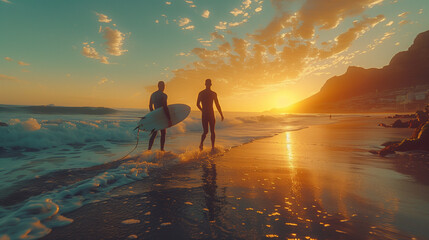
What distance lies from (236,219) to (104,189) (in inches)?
94.0

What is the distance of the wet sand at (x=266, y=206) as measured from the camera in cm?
189

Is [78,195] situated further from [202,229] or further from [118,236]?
[202,229]

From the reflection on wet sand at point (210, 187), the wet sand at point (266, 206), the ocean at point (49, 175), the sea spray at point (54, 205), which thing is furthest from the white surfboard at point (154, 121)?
the wet sand at point (266, 206)

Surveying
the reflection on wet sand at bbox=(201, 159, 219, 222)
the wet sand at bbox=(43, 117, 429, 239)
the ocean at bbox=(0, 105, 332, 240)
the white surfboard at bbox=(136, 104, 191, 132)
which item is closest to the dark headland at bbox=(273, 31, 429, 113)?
the wet sand at bbox=(43, 117, 429, 239)

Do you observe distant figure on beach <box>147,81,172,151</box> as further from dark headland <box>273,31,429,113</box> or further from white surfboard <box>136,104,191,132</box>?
dark headland <box>273,31,429,113</box>

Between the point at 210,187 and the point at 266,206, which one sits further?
the point at 210,187

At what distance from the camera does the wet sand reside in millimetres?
1892

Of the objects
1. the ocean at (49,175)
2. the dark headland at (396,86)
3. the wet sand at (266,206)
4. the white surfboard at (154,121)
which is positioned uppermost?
the dark headland at (396,86)

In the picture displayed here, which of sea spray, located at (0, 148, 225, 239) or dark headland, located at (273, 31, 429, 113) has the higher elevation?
dark headland, located at (273, 31, 429, 113)

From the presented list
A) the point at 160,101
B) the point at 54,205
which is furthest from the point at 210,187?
the point at 160,101

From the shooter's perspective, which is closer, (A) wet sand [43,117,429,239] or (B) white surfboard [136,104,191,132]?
(A) wet sand [43,117,429,239]

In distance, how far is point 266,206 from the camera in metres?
2.49

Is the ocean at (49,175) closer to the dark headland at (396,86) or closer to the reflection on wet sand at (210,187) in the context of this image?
the reflection on wet sand at (210,187)

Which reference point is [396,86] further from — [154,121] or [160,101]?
[154,121]
